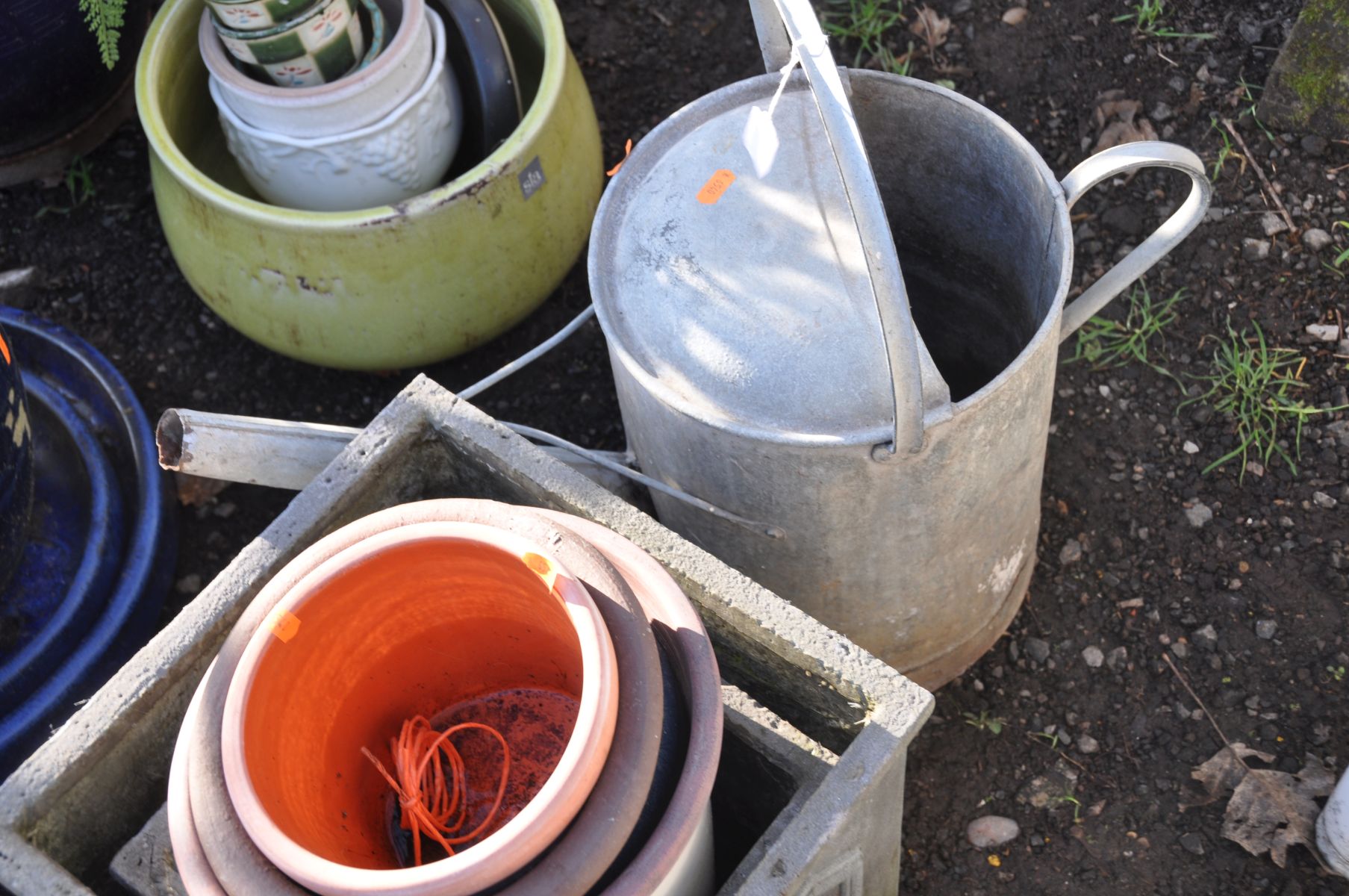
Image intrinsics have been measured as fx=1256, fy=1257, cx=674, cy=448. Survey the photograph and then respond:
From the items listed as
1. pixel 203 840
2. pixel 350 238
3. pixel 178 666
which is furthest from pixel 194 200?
pixel 203 840

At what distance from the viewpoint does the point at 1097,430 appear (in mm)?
2482

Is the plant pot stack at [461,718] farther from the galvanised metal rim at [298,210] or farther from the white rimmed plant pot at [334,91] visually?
the white rimmed plant pot at [334,91]

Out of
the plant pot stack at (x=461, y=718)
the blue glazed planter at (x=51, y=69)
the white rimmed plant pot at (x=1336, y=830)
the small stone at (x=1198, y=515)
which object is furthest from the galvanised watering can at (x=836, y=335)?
the blue glazed planter at (x=51, y=69)

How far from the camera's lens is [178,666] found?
5.37 feet

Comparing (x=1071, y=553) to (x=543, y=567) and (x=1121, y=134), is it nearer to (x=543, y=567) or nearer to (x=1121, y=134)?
(x=1121, y=134)

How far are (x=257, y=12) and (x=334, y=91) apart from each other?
Answer: 0.18 meters

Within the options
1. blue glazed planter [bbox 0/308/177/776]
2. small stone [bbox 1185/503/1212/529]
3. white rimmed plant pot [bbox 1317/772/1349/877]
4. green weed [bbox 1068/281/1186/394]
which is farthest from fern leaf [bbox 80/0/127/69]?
white rimmed plant pot [bbox 1317/772/1349/877]

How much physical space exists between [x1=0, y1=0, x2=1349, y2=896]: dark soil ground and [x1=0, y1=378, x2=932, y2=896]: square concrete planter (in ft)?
1.63

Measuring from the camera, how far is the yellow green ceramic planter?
7.38ft

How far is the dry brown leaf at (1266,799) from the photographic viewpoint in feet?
6.75

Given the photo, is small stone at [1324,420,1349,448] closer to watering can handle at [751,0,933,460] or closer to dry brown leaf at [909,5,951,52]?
dry brown leaf at [909,5,951,52]

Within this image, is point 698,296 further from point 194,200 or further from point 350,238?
point 194,200

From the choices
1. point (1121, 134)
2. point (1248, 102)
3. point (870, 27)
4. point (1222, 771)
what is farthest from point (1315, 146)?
point (1222, 771)

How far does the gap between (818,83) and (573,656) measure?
774 millimetres
